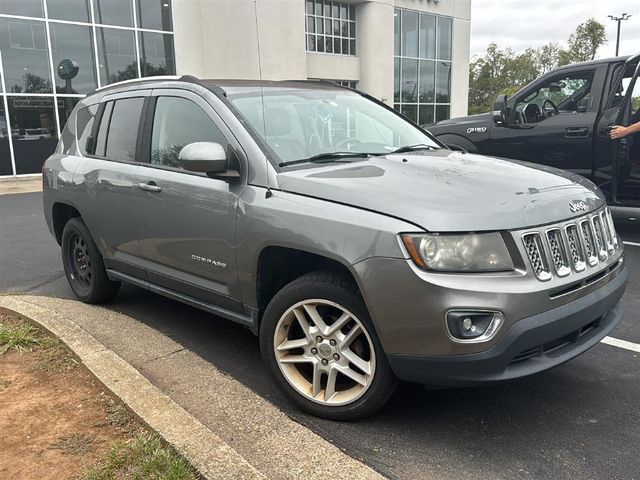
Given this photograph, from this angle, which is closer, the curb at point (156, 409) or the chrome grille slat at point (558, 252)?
the curb at point (156, 409)

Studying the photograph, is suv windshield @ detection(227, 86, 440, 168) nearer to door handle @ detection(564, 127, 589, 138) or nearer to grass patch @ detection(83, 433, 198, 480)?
grass patch @ detection(83, 433, 198, 480)

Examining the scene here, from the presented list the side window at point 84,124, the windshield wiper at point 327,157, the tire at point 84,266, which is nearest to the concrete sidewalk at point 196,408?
the tire at point 84,266

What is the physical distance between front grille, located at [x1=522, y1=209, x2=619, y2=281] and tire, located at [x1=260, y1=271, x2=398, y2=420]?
0.80 m

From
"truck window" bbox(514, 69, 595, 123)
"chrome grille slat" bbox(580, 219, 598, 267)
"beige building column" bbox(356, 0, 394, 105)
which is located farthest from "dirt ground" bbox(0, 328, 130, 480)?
"beige building column" bbox(356, 0, 394, 105)

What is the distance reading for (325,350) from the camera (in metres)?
2.89

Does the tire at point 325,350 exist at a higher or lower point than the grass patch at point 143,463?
higher

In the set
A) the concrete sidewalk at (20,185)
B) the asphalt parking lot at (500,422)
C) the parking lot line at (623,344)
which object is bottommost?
the concrete sidewalk at (20,185)

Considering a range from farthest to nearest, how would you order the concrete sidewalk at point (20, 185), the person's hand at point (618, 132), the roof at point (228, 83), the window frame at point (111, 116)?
1. the concrete sidewalk at point (20, 185)
2. the person's hand at point (618, 132)
3. the window frame at point (111, 116)
4. the roof at point (228, 83)

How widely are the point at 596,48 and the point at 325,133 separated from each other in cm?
5917

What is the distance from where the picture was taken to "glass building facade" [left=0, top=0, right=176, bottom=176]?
1694 centimetres

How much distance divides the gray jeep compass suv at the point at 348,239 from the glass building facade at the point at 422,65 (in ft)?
80.5

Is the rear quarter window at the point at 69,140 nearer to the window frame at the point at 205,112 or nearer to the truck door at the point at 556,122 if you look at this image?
the window frame at the point at 205,112

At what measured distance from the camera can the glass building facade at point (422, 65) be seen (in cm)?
2780

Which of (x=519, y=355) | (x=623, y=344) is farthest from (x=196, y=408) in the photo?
(x=623, y=344)
